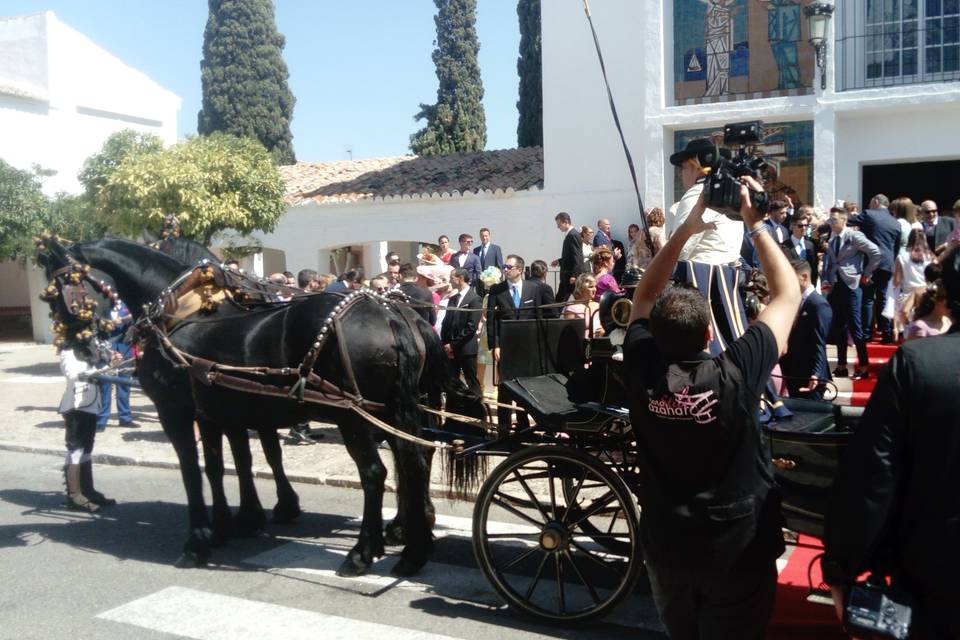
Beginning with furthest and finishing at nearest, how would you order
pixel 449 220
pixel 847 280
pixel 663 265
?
pixel 449 220
pixel 847 280
pixel 663 265

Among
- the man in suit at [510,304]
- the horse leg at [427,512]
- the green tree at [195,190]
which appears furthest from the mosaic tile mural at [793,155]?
the horse leg at [427,512]

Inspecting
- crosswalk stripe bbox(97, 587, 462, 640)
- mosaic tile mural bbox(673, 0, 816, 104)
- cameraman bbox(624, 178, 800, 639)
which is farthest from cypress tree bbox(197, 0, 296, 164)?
→ cameraman bbox(624, 178, 800, 639)

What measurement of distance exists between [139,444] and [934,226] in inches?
371

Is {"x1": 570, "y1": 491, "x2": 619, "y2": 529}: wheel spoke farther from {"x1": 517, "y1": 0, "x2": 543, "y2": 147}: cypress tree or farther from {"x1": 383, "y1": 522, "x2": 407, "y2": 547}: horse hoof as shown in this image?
{"x1": 517, "y1": 0, "x2": 543, "y2": 147}: cypress tree

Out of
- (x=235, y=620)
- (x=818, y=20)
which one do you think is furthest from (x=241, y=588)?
(x=818, y=20)

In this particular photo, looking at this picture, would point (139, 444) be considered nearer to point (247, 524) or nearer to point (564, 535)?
point (247, 524)

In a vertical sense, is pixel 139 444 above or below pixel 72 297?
below

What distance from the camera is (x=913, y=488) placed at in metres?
2.41

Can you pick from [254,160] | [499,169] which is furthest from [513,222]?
[254,160]

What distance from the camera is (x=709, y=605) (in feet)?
9.45

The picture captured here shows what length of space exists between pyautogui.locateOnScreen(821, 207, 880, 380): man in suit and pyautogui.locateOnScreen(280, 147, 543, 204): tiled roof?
8.60m

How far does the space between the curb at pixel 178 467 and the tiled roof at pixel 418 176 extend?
10.4 metres

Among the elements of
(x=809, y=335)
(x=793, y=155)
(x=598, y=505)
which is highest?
(x=793, y=155)

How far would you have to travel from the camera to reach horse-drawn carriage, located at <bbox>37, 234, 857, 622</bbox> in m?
4.88
